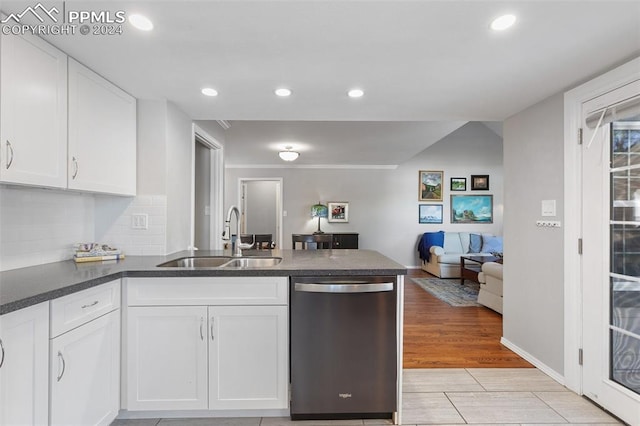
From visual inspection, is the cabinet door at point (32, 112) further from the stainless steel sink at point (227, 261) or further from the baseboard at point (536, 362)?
the baseboard at point (536, 362)

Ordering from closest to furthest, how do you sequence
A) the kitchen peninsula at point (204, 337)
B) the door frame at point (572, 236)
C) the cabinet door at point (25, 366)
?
the cabinet door at point (25, 366)
the kitchen peninsula at point (204, 337)
the door frame at point (572, 236)

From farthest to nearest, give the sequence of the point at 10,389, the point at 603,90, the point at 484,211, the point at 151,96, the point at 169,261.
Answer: the point at 484,211 < the point at 151,96 < the point at 169,261 < the point at 603,90 < the point at 10,389

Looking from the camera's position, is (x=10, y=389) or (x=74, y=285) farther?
(x=74, y=285)

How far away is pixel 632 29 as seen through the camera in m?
1.56

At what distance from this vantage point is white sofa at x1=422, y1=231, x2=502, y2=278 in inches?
249

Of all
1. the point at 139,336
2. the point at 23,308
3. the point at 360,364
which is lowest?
the point at 360,364

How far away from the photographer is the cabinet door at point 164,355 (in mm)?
1875

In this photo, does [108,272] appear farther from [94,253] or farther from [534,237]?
[534,237]

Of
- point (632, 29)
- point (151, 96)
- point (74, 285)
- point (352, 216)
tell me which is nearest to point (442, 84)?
point (632, 29)

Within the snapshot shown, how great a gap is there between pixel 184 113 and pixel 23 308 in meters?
2.05

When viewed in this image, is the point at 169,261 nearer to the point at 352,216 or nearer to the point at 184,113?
the point at 184,113

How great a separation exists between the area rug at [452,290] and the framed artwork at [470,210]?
1.91m

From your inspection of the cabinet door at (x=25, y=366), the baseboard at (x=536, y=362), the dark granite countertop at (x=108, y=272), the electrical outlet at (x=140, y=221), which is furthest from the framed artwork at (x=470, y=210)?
the cabinet door at (x=25, y=366)

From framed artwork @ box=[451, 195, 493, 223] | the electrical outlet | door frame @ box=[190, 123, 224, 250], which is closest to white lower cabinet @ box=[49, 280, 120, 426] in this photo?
the electrical outlet
